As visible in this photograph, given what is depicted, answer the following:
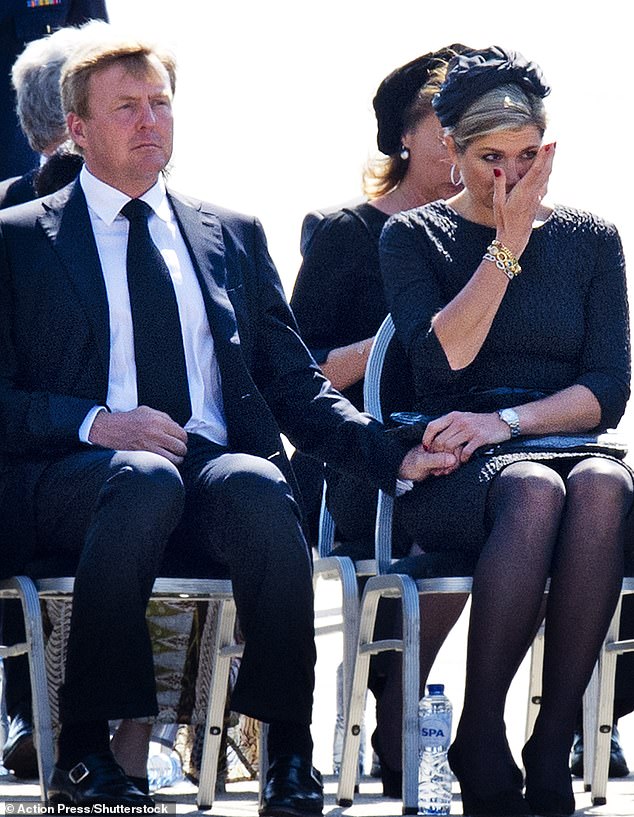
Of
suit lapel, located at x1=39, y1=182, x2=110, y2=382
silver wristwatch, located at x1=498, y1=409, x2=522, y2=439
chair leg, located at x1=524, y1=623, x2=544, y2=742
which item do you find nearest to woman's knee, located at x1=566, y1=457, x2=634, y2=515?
silver wristwatch, located at x1=498, y1=409, x2=522, y2=439

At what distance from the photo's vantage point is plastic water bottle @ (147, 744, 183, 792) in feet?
12.6

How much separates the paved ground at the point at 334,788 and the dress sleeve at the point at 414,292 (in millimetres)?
855

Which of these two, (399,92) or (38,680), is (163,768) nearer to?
(38,680)

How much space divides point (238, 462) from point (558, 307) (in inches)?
29.8

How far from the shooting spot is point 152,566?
2.83 meters

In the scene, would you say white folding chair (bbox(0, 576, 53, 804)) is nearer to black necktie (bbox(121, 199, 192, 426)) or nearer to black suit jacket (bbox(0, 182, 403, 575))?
black suit jacket (bbox(0, 182, 403, 575))

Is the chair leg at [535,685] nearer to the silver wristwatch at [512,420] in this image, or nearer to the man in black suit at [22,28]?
the silver wristwatch at [512,420]

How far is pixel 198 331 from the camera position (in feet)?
10.6

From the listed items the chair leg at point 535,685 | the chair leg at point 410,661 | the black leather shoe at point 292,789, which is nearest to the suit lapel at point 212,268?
the chair leg at point 410,661

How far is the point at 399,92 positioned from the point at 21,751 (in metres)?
1.82

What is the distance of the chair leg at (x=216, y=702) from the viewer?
331 cm

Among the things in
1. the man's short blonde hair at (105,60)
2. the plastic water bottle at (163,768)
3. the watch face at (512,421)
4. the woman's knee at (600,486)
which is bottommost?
the plastic water bottle at (163,768)

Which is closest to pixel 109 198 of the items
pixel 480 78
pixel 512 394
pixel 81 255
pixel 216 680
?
pixel 81 255

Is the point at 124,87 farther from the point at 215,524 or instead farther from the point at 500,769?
the point at 500,769
